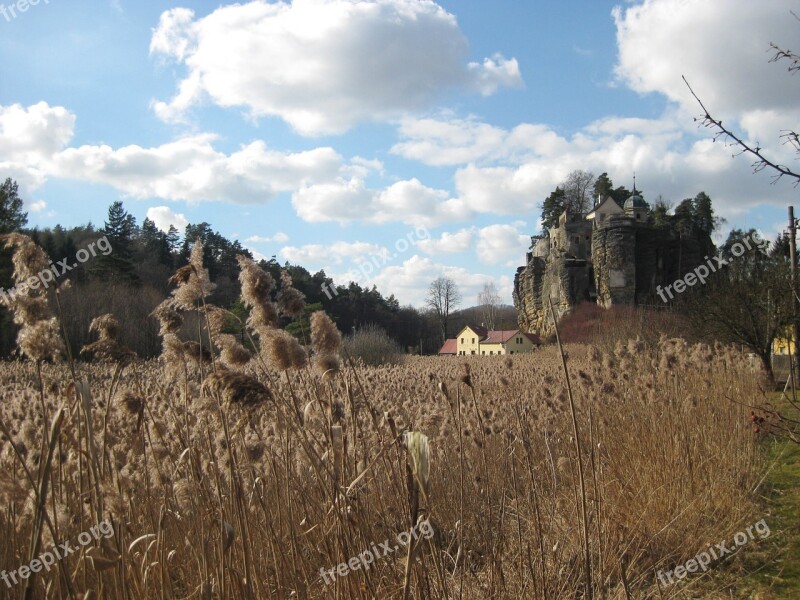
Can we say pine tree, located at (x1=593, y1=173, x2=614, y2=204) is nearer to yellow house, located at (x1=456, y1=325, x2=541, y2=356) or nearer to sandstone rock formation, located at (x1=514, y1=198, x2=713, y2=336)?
sandstone rock formation, located at (x1=514, y1=198, x2=713, y2=336)

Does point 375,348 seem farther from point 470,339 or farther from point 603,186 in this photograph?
point 603,186

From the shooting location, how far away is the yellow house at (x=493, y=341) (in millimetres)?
54812

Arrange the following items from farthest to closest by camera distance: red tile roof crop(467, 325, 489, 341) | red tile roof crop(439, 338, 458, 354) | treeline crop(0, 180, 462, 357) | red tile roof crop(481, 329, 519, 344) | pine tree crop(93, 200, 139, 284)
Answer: red tile roof crop(439, 338, 458, 354) → red tile roof crop(467, 325, 489, 341) → red tile roof crop(481, 329, 519, 344) → pine tree crop(93, 200, 139, 284) → treeline crop(0, 180, 462, 357)

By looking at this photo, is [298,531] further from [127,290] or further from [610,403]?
[127,290]

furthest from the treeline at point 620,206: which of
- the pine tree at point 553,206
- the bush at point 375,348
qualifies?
the bush at point 375,348

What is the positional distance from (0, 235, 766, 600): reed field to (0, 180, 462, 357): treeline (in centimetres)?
1208

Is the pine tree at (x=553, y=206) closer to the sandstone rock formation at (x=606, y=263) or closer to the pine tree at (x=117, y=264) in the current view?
the sandstone rock formation at (x=606, y=263)

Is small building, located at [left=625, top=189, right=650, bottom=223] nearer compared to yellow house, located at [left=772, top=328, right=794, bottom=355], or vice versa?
yellow house, located at [left=772, top=328, right=794, bottom=355]

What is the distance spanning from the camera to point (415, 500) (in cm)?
133

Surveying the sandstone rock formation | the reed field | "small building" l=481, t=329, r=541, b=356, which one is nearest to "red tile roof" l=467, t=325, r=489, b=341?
"small building" l=481, t=329, r=541, b=356

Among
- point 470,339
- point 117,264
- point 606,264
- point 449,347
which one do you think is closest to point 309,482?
point 117,264

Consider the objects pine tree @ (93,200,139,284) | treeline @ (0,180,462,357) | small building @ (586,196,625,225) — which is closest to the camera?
treeline @ (0,180,462,357)

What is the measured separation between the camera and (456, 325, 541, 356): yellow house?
180 feet

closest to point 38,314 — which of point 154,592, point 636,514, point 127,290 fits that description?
point 154,592
